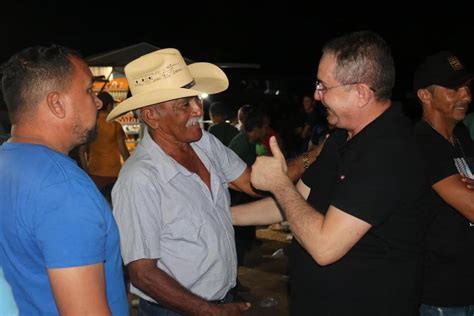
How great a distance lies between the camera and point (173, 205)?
2.72m

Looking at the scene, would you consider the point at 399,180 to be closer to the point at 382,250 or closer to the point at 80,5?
the point at 382,250

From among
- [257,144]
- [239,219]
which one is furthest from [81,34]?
[239,219]

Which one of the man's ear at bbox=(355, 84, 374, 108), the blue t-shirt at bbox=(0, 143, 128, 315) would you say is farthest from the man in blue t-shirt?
the man's ear at bbox=(355, 84, 374, 108)

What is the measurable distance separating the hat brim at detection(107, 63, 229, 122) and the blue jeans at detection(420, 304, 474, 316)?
1.79m

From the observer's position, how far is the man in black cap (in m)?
2.82

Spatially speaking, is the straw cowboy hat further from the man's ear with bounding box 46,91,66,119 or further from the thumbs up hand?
the man's ear with bounding box 46,91,66,119

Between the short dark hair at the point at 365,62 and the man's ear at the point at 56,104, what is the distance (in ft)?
3.98

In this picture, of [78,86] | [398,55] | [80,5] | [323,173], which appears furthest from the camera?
[80,5]

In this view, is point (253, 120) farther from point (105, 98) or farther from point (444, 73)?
point (444, 73)

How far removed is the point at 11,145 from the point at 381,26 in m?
24.5

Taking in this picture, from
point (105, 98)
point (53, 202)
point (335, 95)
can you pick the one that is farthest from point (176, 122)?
point (105, 98)

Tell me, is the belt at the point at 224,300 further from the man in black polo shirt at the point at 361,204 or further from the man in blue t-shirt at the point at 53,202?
the man in blue t-shirt at the point at 53,202

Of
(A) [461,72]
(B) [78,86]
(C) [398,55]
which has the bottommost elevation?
(C) [398,55]

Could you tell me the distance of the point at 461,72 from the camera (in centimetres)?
312
